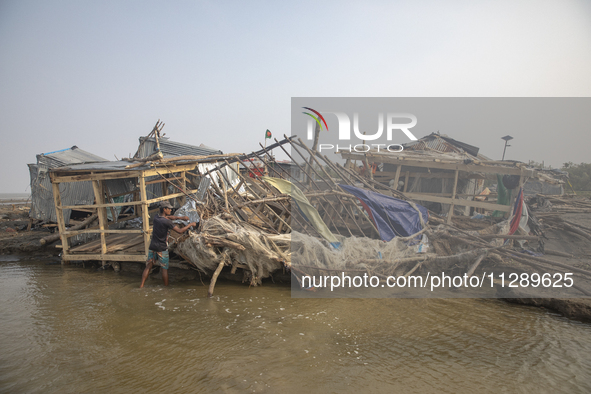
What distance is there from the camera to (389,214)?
8008 millimetres

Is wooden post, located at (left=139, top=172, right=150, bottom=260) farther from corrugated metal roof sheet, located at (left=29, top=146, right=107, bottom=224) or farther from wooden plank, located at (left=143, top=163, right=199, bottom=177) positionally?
corrugated metal roof sheet, located at (left=29, top=146, right=107, bottom=224)

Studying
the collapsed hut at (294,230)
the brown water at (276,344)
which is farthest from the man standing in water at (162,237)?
the brown water at (276,344)

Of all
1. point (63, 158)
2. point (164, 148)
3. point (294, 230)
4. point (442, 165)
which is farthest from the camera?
point (63, 158)

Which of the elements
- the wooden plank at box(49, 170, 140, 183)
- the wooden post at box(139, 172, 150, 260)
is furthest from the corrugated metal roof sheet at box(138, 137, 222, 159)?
the wooden post at box(139, 172, 150, 260)

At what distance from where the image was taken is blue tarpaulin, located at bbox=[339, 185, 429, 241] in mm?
7805

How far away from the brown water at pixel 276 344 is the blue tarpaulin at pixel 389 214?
2264mm

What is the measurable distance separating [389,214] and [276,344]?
16.1ft

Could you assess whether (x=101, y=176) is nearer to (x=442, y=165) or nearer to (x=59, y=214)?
(x=59, y=214)

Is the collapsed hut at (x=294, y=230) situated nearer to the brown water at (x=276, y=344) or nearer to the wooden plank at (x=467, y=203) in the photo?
the wooden plank at (x=467, y=203)

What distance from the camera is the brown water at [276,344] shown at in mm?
3602

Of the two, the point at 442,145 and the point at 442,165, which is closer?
the point at 442,165

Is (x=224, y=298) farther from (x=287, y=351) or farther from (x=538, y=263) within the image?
(x=538, y=263)

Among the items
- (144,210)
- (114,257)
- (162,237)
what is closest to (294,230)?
(162,237)

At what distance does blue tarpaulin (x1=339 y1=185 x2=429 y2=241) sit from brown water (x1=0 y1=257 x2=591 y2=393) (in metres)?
2.26
